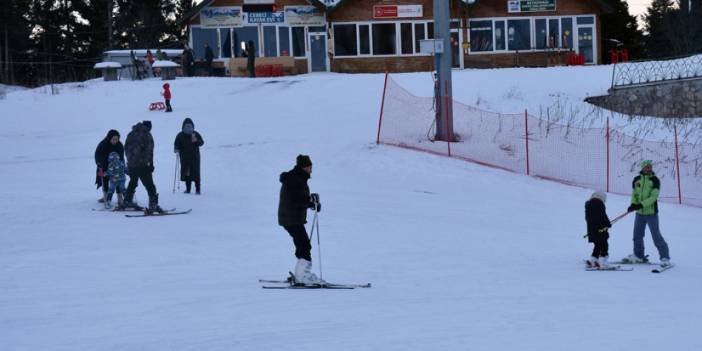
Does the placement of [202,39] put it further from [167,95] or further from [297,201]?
[297,201]

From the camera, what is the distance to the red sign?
152 feet

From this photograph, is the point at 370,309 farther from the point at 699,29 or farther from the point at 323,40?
the point at 699,29

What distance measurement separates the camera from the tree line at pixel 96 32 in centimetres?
6032

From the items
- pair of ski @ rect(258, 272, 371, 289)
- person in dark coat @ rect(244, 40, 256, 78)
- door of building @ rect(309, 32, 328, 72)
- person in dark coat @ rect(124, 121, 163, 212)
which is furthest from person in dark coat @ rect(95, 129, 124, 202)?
door of building @ rect(309, 32, 328, 72)

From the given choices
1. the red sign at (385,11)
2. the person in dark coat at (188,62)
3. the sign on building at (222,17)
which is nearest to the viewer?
the person in dark coat at (188,62)

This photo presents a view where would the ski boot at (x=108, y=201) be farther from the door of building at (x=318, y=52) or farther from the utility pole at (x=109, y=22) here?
the utility pole at (x=109, y=22)

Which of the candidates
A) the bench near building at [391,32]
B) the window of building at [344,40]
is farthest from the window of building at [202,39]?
the window of building at [344,40]

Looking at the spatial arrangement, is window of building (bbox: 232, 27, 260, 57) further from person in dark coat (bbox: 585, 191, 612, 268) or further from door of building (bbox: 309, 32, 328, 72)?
person in dark coat (bbox: 585, 191, 612, 268)

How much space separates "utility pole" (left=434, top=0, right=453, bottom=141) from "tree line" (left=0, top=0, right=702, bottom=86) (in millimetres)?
33899

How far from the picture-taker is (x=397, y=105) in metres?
30.0

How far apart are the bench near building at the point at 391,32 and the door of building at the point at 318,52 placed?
0.15 feet

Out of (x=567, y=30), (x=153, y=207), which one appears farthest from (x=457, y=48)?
(x=153, y=207)

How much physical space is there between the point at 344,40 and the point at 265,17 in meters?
3.70

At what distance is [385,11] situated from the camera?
46.5 m
